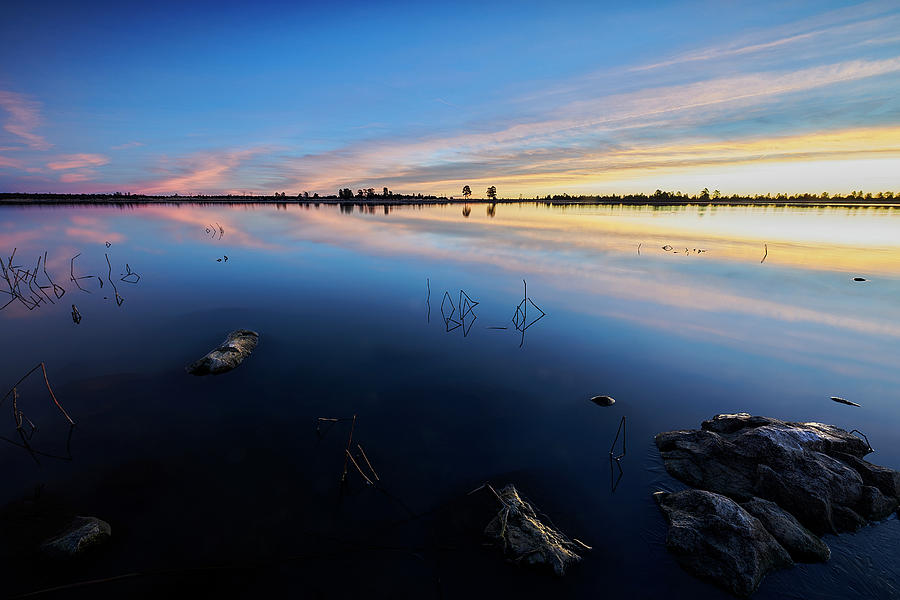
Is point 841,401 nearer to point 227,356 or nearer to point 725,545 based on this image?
point 725,545

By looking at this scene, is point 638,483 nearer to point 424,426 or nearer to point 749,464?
point 749,464

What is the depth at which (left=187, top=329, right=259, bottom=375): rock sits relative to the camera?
11.4m

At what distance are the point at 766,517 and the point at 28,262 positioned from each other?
4776cm

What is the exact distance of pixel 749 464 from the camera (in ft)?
23.2

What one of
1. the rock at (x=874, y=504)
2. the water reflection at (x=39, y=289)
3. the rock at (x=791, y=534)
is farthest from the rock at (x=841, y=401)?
the water reflection at (x=39, y=289)

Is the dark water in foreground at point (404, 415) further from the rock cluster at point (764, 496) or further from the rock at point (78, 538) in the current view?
the rock cluster at point (764, 496)

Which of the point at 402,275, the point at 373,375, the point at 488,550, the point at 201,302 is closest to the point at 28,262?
the point at 201,302

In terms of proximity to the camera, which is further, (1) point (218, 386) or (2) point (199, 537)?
(1) point (218, 386)

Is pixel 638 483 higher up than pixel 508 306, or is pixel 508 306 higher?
pixel 508 306

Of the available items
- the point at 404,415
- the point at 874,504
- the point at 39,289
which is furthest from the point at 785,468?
the point at 39,289

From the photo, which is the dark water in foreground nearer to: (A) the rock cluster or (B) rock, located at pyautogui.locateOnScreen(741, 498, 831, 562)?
(B) rock, located at pyautogui.locateOnScreen(741, 498, 831, 562)

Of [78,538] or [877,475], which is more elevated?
[877,475]

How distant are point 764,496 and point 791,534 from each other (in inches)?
32.9

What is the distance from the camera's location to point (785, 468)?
670cm
